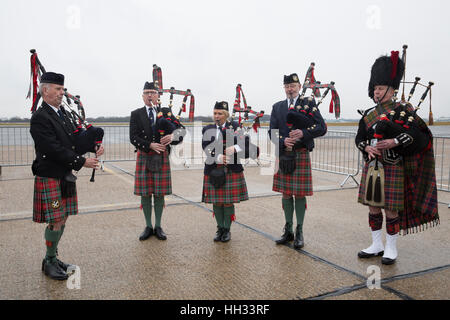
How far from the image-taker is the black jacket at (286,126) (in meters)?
3.43

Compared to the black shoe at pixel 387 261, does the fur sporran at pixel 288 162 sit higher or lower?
higher

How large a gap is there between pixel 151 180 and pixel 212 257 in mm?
1010

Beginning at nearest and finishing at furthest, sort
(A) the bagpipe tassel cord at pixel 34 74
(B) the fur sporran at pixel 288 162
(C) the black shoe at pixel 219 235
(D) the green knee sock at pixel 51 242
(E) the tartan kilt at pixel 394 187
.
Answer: (D) the green knee sock at pixel 51 242 → (A) the bagpipe tassel cord at pixel 34 74 → (E) the tartan kilt at pixel 394 187 → (B) the fur sporran at pixel 288 162 → (C) the black shoe at pixel 219 235

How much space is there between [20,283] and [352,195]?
4473 mm

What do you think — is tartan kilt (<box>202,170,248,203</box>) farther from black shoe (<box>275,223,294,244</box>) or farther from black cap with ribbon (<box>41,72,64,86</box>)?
black cap with ribbon (<box>41,72,64,86</box>)

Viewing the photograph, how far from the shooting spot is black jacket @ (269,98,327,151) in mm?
3429

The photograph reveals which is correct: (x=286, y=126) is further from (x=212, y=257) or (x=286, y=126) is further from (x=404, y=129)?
(x=212, y=257)

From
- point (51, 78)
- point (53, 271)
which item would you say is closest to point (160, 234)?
point (53, 271)

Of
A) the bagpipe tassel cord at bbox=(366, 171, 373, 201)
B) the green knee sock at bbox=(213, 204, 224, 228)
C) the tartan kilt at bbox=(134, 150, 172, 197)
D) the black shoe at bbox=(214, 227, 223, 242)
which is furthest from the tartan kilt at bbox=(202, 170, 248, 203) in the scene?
the bagpipe tassel cord at bbox=(366, 171, 373, 201)

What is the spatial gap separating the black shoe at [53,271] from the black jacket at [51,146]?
25.5 inches

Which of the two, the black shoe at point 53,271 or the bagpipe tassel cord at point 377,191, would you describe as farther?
the bagpipe tassel cord at point 377,191

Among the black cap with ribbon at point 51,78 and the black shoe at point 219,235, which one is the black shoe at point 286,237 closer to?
the black shoe at point 219,235

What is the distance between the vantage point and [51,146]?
2.64 metres

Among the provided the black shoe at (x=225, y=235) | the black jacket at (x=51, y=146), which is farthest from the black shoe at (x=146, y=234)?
the black jacket at (x=51, y=146)
